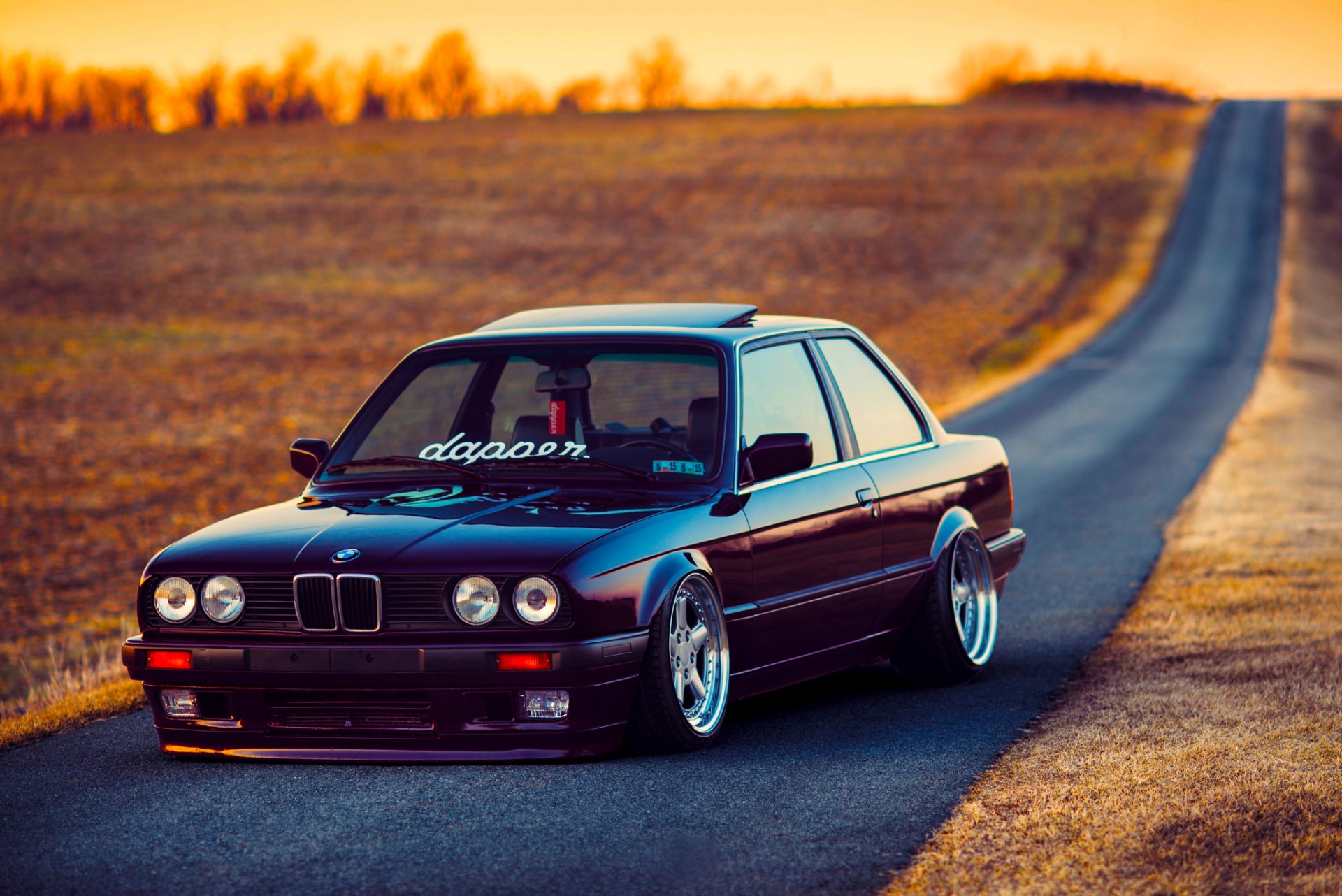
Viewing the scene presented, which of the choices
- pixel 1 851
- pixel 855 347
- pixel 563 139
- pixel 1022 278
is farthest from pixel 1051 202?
pixel 1 851

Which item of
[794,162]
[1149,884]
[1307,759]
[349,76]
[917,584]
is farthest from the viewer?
[349,76]

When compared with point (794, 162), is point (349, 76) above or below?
above

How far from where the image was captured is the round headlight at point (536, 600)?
5.55 meters

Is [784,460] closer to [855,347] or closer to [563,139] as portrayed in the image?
[855,347]

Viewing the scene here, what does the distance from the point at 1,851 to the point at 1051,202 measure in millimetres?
58923

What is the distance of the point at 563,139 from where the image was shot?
237 feet

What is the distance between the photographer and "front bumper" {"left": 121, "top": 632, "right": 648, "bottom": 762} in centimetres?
554

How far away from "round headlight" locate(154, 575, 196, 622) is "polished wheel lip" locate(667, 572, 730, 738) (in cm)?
163

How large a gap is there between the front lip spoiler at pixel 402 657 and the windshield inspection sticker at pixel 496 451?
1.19 meters

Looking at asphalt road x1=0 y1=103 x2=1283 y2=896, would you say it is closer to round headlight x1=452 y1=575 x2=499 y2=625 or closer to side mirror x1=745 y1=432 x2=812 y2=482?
round headlight x1=452 y1=575 x2=499 y2=625

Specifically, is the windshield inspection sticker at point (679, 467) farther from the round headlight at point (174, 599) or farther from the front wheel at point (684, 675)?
the round headlight at point (174, 599)

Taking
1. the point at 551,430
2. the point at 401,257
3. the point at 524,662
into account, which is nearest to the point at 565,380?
the point at 551,430

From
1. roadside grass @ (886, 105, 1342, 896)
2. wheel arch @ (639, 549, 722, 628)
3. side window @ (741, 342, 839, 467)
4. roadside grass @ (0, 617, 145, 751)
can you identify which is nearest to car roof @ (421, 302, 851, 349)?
side window @ (741, 342, 839, 467)

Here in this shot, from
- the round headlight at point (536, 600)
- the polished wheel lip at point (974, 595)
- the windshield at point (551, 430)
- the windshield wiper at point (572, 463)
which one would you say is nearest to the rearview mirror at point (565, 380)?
the windshield at point (551, 430)
